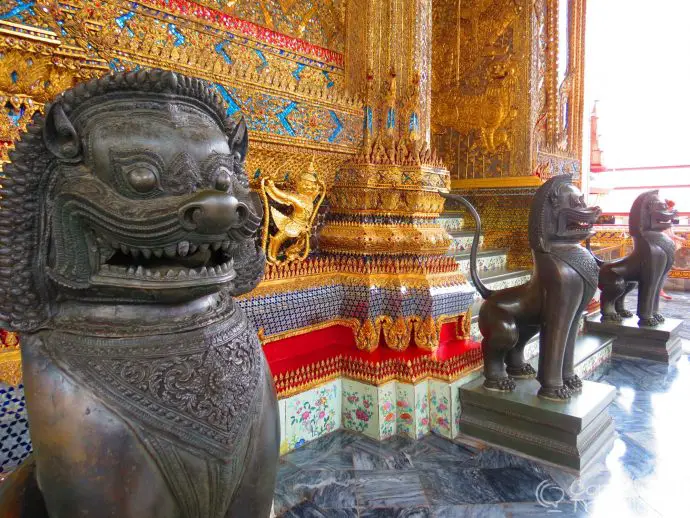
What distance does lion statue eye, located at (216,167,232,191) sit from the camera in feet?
3.18

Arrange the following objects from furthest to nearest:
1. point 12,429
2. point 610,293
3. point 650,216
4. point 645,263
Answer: point 610,293 < point 645,263 < point 650,216 < point 12,429

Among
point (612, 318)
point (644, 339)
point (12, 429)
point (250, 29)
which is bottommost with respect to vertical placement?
point (644, 339)

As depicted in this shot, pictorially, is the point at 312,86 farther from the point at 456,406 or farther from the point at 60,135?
the point at 60,135

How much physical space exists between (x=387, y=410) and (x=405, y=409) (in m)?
0.11

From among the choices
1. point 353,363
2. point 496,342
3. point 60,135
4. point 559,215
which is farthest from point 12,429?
point 559,215

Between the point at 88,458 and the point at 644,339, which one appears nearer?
the point at 88,458

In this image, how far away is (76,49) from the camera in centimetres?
195

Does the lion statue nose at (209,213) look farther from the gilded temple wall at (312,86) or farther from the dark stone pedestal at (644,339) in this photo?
the dark stone pedestal at (644,339)

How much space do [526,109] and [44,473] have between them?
5721 millimetres

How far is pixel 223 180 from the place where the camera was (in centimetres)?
97

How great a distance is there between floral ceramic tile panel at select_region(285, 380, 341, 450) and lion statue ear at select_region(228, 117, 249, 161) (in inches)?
72.7

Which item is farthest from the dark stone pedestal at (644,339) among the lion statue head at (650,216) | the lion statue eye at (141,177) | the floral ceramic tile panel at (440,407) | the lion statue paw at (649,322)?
the lion statue eye at (141,177)

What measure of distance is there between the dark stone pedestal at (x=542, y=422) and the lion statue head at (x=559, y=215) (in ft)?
2.89

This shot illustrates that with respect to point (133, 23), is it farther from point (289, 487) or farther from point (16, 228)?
point (289, 487)
